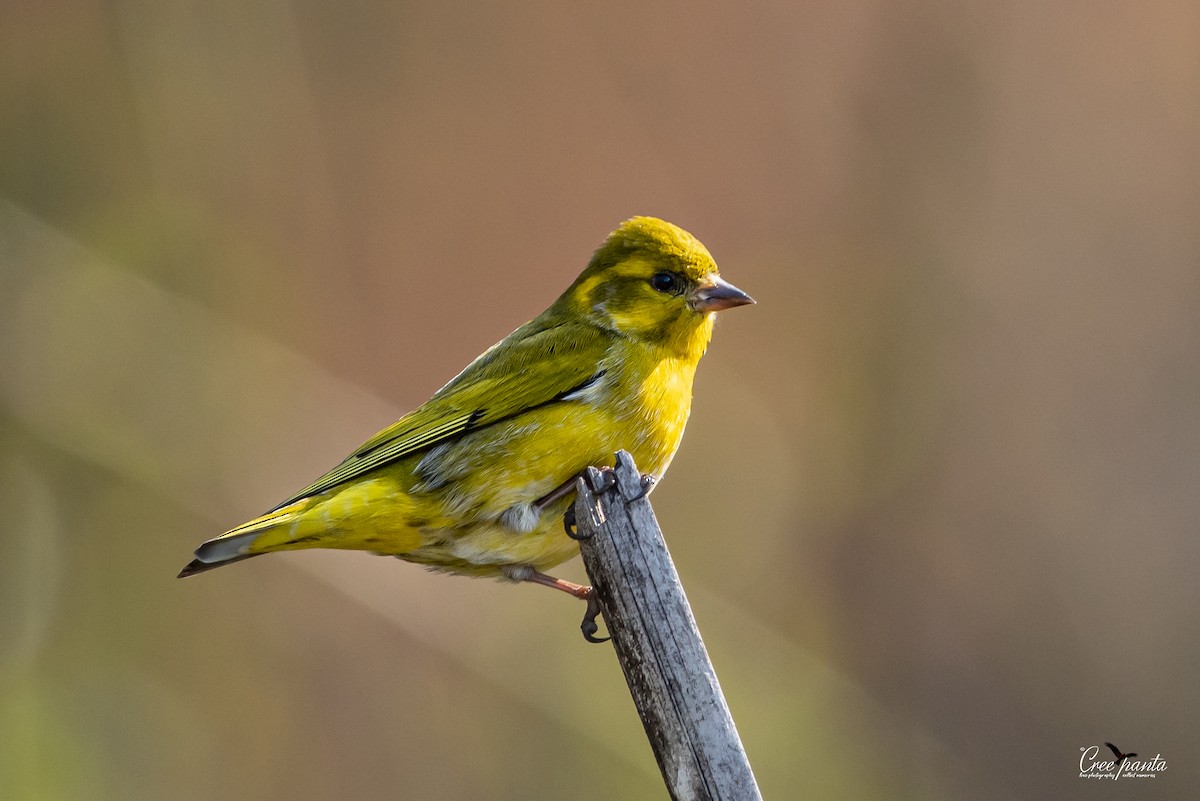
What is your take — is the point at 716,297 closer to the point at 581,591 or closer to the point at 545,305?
the point at 581,591

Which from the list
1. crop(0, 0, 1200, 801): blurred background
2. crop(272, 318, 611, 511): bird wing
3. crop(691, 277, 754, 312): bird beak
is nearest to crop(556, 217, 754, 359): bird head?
crop(691, 277, 754, 312): bird beak

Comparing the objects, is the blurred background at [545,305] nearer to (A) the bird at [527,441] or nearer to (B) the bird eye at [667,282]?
(A) the bird at [527,441]

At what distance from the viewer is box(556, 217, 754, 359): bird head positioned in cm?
426

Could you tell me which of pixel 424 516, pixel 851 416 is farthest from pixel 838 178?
pixel 424 516

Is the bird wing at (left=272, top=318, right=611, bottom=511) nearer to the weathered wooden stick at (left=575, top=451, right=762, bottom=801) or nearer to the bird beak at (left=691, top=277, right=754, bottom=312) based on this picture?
the bird beak at (left=691, top=277, right=754, bottom=312)

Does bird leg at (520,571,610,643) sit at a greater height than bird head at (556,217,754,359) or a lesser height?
lesser

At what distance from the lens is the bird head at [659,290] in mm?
4262

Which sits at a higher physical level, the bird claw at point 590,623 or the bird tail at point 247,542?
the bird tail at point 247,542

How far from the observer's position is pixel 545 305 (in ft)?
23.0
